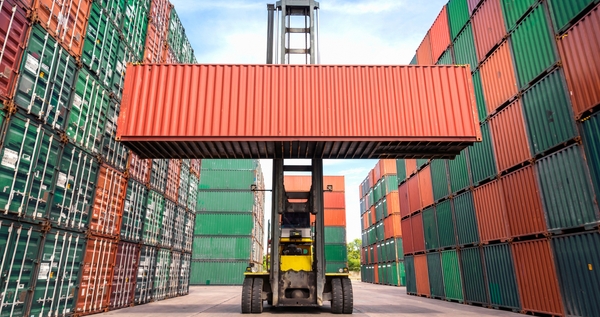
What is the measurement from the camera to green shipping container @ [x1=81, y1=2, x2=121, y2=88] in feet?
32.6

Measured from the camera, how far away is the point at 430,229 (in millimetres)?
18016

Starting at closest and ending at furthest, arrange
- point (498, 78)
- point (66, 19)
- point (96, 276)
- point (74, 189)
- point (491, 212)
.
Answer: point (66, 19) → point (74, 189) → point (96, 276) → point (498, 78) → point (491, 212)

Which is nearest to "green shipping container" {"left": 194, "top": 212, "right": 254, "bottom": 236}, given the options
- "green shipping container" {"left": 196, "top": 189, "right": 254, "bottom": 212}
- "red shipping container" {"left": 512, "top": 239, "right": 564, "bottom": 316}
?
"green shipping container" {"left": 196, "top": 189, "right": 254, "bottom": 212}

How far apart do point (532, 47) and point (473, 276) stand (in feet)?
28.9

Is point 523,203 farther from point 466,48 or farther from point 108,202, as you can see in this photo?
point 108,202

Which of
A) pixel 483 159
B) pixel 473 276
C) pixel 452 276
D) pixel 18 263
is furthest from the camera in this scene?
pixel 452 276

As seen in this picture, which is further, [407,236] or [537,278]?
A: [407,236]

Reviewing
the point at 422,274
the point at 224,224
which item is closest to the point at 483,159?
the point at 422,274

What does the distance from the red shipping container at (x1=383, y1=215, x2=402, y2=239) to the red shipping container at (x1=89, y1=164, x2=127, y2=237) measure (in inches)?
1056

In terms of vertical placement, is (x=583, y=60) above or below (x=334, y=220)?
above

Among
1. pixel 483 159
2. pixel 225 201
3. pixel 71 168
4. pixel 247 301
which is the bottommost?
pixel 247 301

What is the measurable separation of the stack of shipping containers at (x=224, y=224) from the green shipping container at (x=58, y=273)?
22530mm

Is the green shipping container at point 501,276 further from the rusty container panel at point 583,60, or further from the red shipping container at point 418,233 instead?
the red shipping container at point 418,233

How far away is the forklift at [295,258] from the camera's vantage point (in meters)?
10.3
